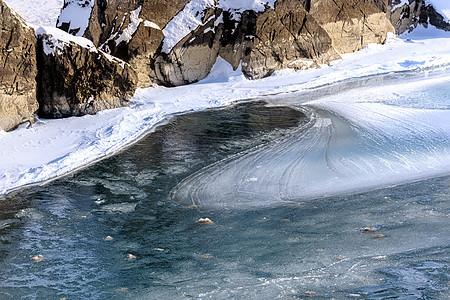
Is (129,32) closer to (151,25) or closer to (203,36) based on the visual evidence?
(151,25)

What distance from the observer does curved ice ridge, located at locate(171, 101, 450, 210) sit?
19.0 ft

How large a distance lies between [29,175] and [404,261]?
6.01 meters

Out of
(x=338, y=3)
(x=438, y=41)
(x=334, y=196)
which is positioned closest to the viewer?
(x=334, y=196)

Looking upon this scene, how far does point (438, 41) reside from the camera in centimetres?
1827

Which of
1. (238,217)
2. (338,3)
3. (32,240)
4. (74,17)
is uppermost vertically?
(338,3)

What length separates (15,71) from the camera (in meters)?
10.4

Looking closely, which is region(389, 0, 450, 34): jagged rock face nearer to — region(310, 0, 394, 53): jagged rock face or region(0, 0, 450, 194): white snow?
region(0, 0, 450, 194): white snow

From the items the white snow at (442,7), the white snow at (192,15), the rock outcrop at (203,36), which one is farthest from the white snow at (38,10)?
the white snow at (442,7)

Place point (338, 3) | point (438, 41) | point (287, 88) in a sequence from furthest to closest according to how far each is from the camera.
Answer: point (438, 41)
point (338, 3)
point (287, 88)

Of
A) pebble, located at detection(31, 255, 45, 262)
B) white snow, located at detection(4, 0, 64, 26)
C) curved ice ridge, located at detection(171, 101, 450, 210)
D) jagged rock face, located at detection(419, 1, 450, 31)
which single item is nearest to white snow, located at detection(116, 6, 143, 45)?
curved ice ridge, located at detection(171, 101, 450, 210)

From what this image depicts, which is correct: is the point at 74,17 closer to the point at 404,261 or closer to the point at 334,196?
the point at 334,196

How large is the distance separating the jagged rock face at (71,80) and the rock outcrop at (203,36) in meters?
2.12

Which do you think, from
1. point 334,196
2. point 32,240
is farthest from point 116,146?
point 334,196

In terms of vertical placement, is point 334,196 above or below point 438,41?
below
